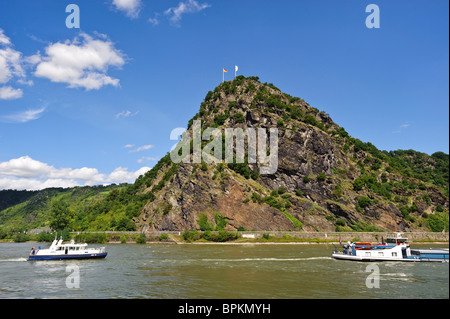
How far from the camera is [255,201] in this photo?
11338 centimetres

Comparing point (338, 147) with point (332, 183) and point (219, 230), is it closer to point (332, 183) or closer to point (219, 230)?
point (332, 183)

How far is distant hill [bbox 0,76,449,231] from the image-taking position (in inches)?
4397

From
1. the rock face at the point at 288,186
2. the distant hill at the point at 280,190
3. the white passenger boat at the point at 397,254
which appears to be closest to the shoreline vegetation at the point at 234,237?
the distant hill at the point at 280,190

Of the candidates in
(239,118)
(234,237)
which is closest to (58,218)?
(234,237)

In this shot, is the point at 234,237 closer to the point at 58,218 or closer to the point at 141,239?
the point at 141,239

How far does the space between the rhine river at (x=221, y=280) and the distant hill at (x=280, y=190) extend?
58.5 meters

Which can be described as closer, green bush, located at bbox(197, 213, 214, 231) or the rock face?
green bush, located at bbox(197, 213, 214, 231)

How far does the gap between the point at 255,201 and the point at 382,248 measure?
57780 mm

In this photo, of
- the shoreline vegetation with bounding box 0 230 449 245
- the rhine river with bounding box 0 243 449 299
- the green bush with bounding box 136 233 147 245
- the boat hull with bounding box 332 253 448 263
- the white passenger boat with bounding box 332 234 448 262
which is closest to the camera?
the rhine river with bounding box 0 243 449 299

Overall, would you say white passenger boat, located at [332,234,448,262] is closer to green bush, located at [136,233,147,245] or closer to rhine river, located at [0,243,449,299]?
rhine river, located at [0,243,449,299]

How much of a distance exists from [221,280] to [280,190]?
93.9m

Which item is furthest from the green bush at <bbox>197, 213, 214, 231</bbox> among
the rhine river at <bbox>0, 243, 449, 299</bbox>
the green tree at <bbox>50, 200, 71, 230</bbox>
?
the green tree at <bbox>50, 200, 71, 230</bbox>

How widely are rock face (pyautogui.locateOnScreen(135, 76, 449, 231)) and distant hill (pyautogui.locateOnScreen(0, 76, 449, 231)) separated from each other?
38 centimetres

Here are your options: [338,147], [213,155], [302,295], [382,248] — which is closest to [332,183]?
[338,147]
